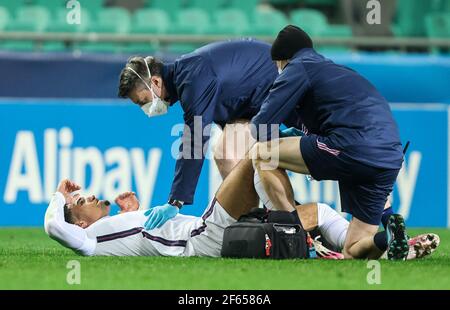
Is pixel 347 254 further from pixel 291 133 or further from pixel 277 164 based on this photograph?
pixel 291 133

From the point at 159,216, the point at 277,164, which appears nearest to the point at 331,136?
the point at 277,164

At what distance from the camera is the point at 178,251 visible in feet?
24.4

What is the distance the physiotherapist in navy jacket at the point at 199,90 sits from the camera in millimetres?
7430

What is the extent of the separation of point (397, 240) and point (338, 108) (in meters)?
0.90

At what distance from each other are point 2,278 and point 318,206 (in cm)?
235

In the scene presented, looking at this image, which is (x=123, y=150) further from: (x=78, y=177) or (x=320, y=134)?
(x=320, y=134)

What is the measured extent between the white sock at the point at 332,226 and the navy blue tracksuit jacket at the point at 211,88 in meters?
0.87

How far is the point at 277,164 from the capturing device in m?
7.09

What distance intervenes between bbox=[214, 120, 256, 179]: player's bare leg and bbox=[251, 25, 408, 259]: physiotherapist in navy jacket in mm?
1142

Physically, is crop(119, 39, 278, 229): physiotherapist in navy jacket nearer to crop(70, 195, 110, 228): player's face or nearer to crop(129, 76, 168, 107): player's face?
crop(129, 76, 168, 107): player's face

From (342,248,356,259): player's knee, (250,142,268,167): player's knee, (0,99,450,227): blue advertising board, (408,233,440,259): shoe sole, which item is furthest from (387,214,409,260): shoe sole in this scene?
(0,99,450,227): blue advertising board

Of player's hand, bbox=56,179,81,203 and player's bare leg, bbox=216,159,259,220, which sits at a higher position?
player's bare leg, bbox=216,159,259,220

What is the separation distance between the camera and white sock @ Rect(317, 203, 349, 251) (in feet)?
24.6

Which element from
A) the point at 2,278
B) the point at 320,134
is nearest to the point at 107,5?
the point at 320,134
